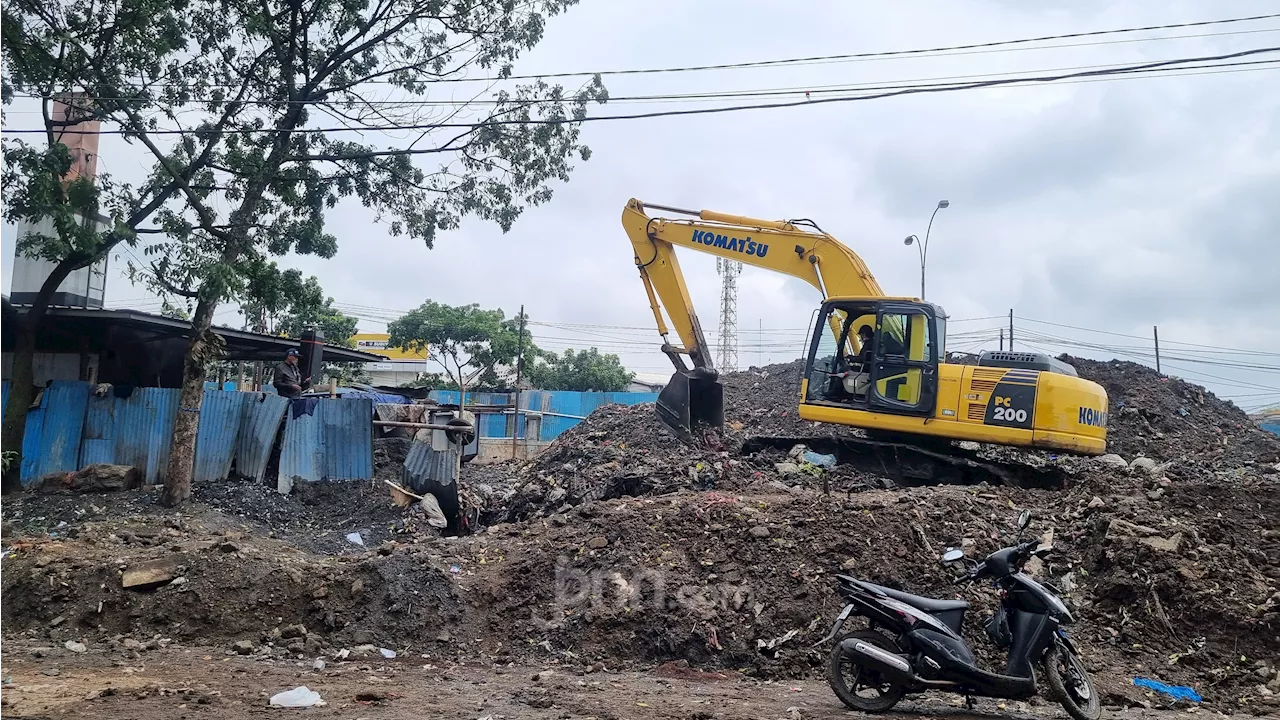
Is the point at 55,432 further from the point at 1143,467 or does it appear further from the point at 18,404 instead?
the point at 1143,467

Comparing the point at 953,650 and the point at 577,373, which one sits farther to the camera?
the point at 577,373

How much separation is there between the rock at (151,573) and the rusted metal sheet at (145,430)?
516 centimetres

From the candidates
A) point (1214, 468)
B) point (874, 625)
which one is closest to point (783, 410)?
point (1214, 468)

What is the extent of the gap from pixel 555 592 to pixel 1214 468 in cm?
1126

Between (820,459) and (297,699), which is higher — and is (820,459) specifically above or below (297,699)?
above

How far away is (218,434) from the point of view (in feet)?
39.6

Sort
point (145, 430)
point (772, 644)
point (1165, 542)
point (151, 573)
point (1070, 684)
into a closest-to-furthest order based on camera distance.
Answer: point (1070, 684) < point (772, 644) < point (1165, 542) < point (151, 573) < point (145, 430)

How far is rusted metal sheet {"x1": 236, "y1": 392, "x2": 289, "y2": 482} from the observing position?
12016 mm

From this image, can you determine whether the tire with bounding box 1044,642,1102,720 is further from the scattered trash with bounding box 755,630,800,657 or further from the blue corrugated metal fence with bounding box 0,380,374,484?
the blue corrugated metal fence with bounding box 0,380,374,484

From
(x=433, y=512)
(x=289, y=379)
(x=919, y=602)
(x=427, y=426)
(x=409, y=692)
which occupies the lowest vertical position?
(x=409, y=692)

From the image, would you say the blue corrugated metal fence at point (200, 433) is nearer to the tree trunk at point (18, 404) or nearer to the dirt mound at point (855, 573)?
the tree trunk at point (18, 404)

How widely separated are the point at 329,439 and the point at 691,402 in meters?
5.13

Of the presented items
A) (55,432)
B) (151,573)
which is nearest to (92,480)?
(55,432)

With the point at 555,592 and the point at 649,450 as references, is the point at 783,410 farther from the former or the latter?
the point at 555,592
